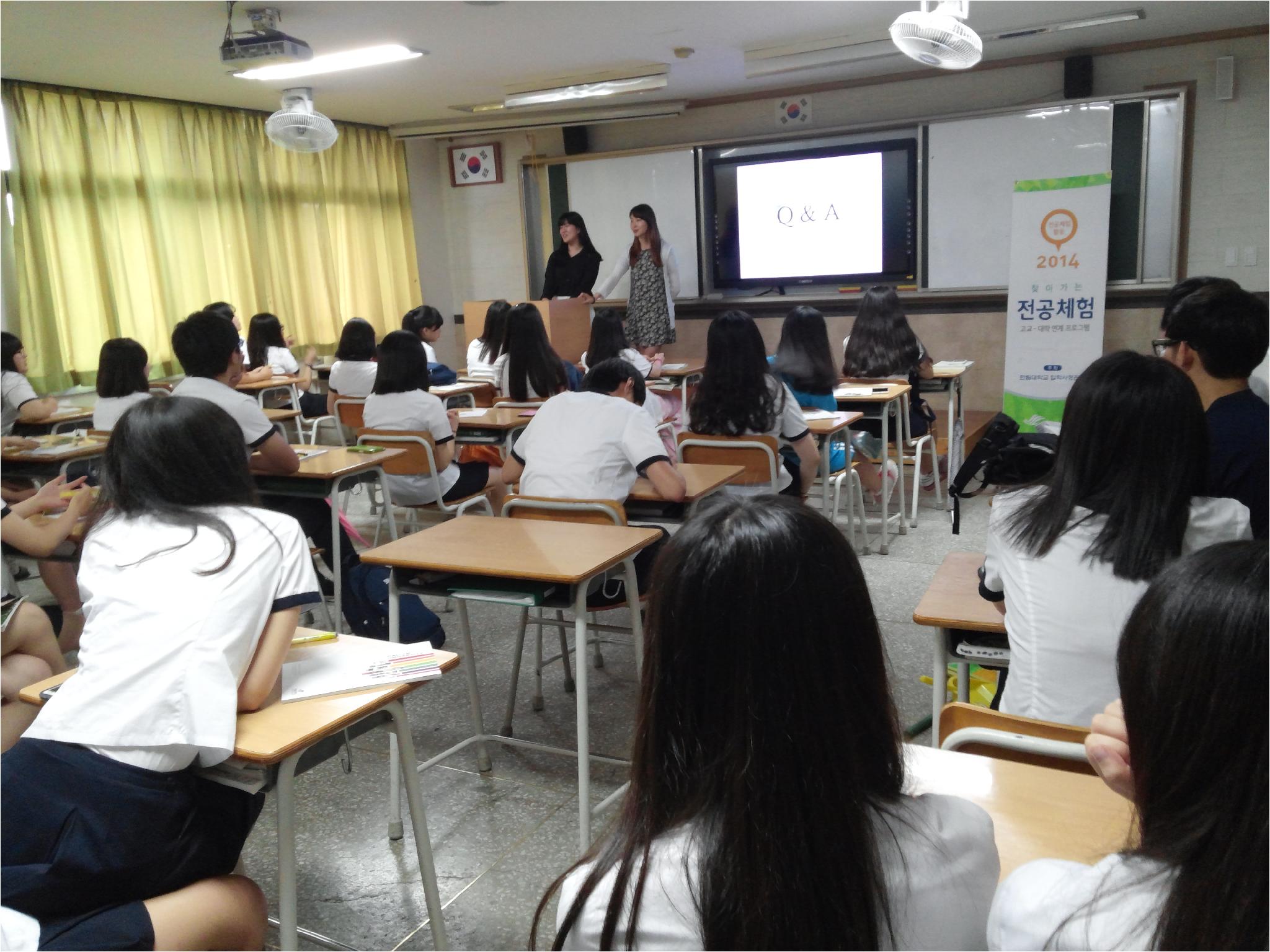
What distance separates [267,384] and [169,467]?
5.05m

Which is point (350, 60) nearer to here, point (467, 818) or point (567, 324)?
point (567, 324)

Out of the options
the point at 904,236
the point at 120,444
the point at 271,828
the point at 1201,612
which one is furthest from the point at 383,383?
the point at 904,236

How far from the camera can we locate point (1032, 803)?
1271mm

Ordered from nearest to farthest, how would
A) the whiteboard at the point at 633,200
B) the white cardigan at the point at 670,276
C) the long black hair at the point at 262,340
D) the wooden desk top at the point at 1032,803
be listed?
1. the wooden desk top at the point at 1032,803
2. the long black hair at the point at 262,340
3. the white cardigan at the point at 670,276
4. the whiteboard at the point at 633,200

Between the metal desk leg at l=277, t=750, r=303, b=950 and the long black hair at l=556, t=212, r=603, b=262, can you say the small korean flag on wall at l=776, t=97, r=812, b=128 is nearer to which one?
the long black hair at l=556, t=212, r=603, b=262

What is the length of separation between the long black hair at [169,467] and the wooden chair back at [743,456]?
2.26 m

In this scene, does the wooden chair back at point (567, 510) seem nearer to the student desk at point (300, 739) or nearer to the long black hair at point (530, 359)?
the student desk at point (300, 739)

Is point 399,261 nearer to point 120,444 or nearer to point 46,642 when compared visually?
point 46,642

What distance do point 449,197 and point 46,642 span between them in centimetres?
766

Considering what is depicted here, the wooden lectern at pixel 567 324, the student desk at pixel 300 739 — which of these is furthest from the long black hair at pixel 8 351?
the student desk at pixel 300 739

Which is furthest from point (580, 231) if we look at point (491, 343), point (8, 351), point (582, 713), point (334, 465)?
point (582, 713)

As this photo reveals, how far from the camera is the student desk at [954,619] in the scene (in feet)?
6.31

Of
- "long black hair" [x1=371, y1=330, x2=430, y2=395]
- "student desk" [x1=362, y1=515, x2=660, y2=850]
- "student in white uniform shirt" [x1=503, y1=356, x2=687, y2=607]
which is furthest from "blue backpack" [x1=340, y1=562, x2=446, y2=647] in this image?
"long black hair" [x1=371, y1=330, x2=430, y2=395]

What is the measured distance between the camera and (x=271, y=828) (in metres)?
2.55
